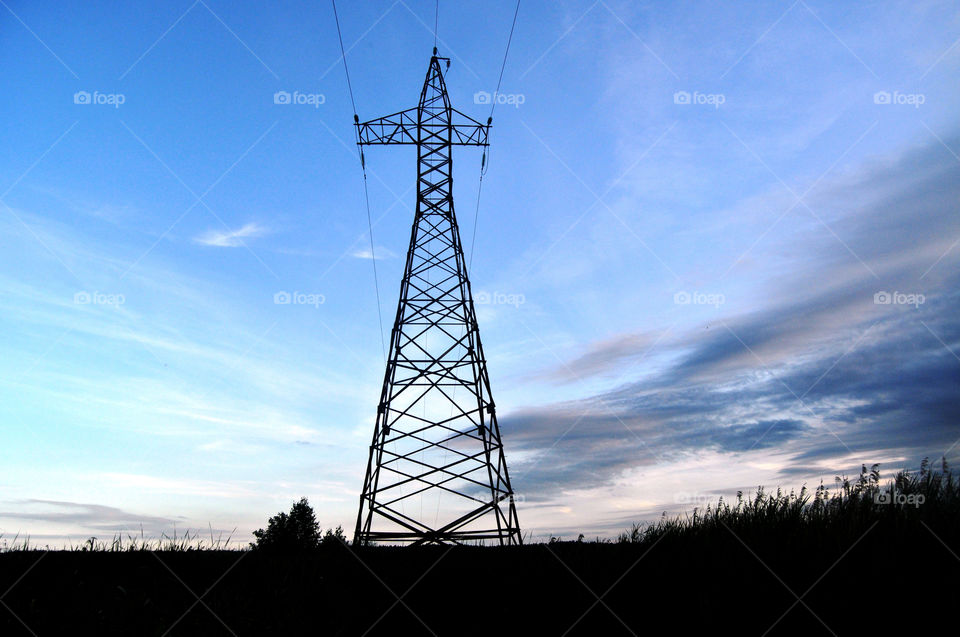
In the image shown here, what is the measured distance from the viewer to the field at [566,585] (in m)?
6.54

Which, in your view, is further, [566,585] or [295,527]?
[295,527]

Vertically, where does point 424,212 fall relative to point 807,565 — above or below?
above

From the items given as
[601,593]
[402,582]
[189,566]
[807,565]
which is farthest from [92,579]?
[807,565]

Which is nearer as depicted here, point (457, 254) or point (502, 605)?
point (502, 605)

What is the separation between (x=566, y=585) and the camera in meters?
7.79

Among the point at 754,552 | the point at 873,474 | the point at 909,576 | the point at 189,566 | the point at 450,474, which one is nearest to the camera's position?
the point at 909,576

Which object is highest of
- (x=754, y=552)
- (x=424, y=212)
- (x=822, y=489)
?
(x=424, y=212)

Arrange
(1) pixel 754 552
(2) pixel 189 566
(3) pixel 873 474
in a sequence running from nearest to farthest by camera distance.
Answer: (1) pixel 754 552, (2) pixel 189 566, (3) pixel 873 474

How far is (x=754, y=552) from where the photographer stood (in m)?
8.13

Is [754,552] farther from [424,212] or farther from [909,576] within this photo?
[424,212]

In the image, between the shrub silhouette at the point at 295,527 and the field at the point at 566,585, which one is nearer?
the field at the point at 566,585

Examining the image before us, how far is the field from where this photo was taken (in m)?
6.54

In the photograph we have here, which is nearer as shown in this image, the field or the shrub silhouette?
the field

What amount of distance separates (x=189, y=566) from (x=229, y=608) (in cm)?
252
